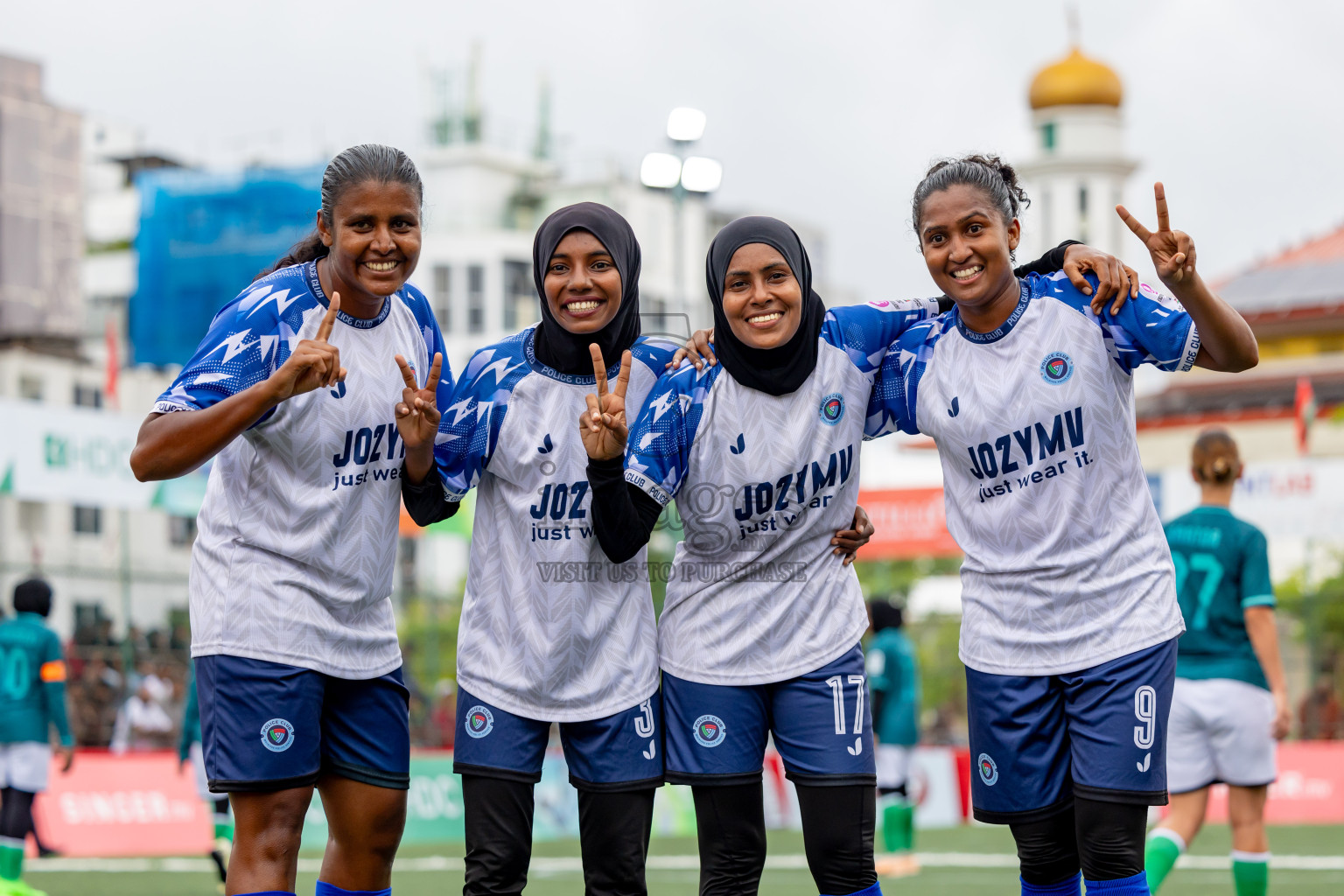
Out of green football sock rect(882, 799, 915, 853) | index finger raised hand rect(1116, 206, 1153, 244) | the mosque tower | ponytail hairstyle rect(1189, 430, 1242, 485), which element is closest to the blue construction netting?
green football sock rect(882, 799, 915, 853)

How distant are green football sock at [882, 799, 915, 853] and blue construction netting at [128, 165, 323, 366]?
2008cm

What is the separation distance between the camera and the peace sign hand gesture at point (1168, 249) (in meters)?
4.60


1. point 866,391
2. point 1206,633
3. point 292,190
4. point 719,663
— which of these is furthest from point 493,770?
point 292,190

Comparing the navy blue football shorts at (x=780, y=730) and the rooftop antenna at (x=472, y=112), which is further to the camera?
the rooftop antenna at (x=472, y=112)

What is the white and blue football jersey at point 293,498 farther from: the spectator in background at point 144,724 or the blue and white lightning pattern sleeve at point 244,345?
the spectator in background at point 144,724

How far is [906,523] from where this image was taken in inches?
832

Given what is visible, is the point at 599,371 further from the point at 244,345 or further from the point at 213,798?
the point at 213,798

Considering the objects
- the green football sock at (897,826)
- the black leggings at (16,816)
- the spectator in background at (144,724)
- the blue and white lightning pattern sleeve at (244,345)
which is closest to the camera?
the blue and white lightning pattern sleeve at (244,345)

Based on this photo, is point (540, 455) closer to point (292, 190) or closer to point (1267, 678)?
point (1267, 678)

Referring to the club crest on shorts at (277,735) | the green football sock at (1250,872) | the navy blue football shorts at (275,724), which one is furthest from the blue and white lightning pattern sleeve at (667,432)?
the green football sock at (1250,872)

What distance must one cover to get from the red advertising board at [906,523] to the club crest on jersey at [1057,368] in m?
16.0

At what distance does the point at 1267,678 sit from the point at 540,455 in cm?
443

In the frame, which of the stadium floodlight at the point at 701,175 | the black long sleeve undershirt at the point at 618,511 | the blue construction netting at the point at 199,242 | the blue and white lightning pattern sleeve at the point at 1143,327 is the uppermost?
the blue construction netting at the point at 199,242

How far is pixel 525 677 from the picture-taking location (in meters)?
4.93
